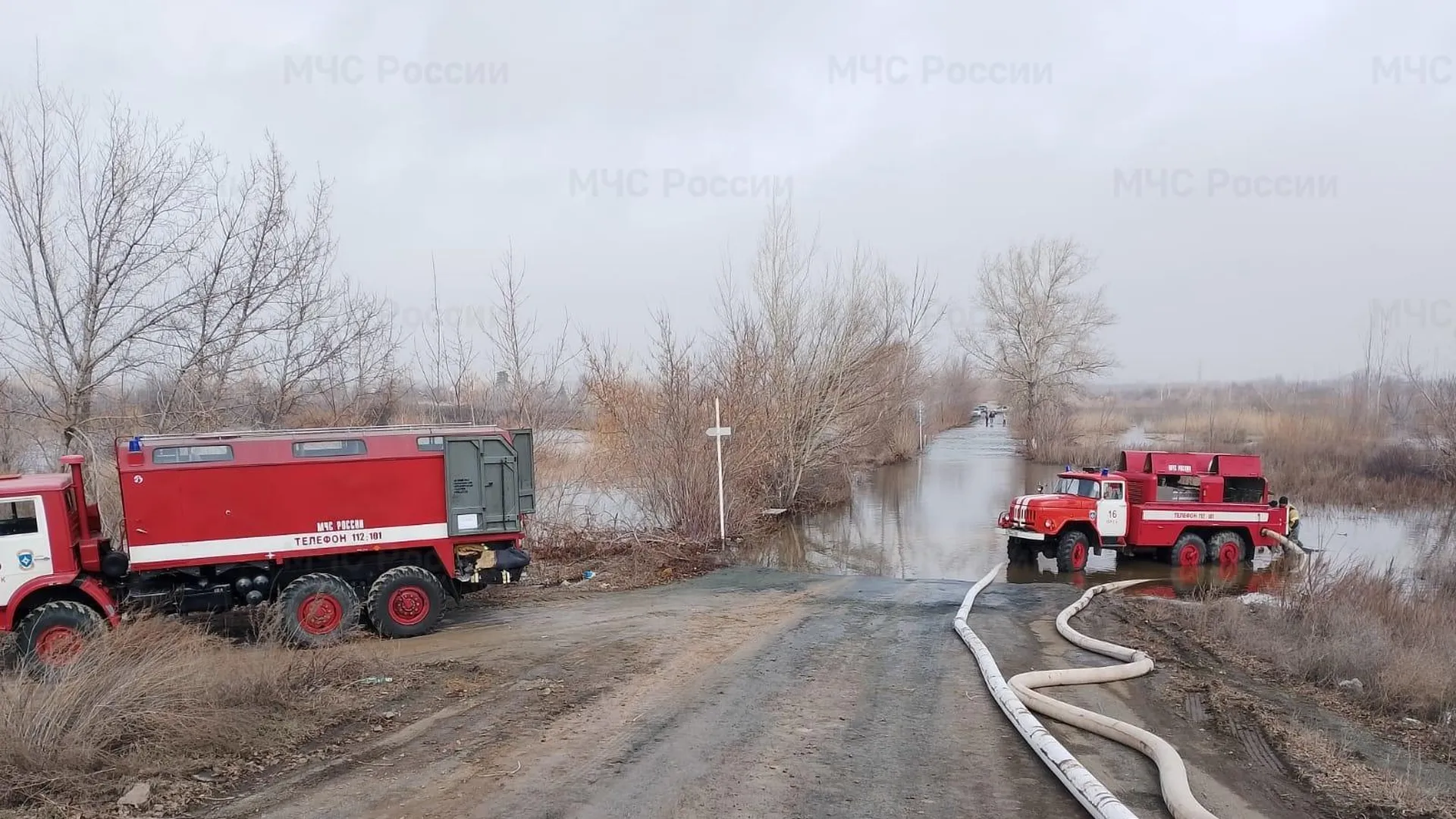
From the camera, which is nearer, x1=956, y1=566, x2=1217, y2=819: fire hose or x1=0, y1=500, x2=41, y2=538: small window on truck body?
x1=956, y1=566, x2=1217, y2=819: fire hose

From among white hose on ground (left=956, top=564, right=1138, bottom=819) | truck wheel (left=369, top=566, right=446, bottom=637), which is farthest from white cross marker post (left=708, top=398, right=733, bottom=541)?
white hose on ground (left=956, top=564, right=1138, bottom=819)

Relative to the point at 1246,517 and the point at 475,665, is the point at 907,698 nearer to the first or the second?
the point at 475,665

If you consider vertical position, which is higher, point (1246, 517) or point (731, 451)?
point (731, 451)

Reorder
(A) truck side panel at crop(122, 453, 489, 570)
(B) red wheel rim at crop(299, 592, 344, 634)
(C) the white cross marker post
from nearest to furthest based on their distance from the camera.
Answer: (A) truck side panel at crop(122, 453, 489, 570)
(B) red wheel rim at crop(299, 592, 344, 634)
(C) the white cross marker post

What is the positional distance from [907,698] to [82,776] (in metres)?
6.22

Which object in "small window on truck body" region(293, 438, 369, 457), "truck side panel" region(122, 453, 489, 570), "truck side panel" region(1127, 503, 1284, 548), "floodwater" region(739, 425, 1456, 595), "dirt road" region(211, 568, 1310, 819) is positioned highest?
"small window on truck body" region(293, 438, 369, 457)

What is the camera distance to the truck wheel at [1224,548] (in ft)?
66.9

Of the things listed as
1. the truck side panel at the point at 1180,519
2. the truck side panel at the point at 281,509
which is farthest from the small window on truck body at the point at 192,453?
the truck side panel at the point at 1180,519

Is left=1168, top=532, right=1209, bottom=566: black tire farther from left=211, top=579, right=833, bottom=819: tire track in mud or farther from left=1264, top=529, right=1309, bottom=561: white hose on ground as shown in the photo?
left=211, top=579, right=833, bottom=819: tire track in mud

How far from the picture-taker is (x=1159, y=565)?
20578mm

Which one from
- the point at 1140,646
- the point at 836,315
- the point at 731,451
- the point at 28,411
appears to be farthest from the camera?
the point at 836,315

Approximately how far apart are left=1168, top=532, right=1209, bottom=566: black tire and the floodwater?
264mm

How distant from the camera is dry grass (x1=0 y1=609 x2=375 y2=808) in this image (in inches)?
209

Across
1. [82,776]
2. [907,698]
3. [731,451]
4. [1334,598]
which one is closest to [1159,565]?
[1334,598]
